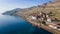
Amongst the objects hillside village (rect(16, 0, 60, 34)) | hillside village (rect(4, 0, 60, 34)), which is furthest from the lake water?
hillside village (rect(16, 0, 60, 34))

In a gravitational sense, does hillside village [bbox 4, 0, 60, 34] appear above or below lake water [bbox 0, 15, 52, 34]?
above

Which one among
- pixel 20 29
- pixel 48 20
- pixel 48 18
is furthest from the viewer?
pixel 48 18

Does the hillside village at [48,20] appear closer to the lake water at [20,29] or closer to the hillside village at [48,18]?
the hillside village at [48,18]

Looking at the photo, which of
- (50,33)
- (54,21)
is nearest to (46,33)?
(50,33)

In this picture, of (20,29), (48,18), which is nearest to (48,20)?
(48,18)

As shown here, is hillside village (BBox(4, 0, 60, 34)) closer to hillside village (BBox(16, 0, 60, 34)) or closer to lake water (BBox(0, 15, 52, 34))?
hillside village (BBox(16, 0, 60, 34))

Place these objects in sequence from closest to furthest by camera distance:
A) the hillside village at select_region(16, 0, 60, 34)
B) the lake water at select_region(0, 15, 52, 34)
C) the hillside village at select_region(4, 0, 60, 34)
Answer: the lake water at select_region(0, 15, 52, 34)
the hillside village at select_region(4, 0, 60, 34)
the hillside village at select_region(16, 0, 60, 34)

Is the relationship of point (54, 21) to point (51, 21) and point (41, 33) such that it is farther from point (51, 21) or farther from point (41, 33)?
point (41, 33)

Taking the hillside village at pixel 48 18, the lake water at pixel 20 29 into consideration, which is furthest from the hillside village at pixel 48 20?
the lake water at pixel 20 29

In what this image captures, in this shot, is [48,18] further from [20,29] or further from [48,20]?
[20,29]

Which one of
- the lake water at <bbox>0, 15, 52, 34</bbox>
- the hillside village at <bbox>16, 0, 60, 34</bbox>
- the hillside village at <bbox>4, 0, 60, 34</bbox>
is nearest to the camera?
the lake water at <bbox>0, 15, 52, 34</bbox>

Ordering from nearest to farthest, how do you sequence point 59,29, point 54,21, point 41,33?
point 41,33
point 59,29
point 54,21
